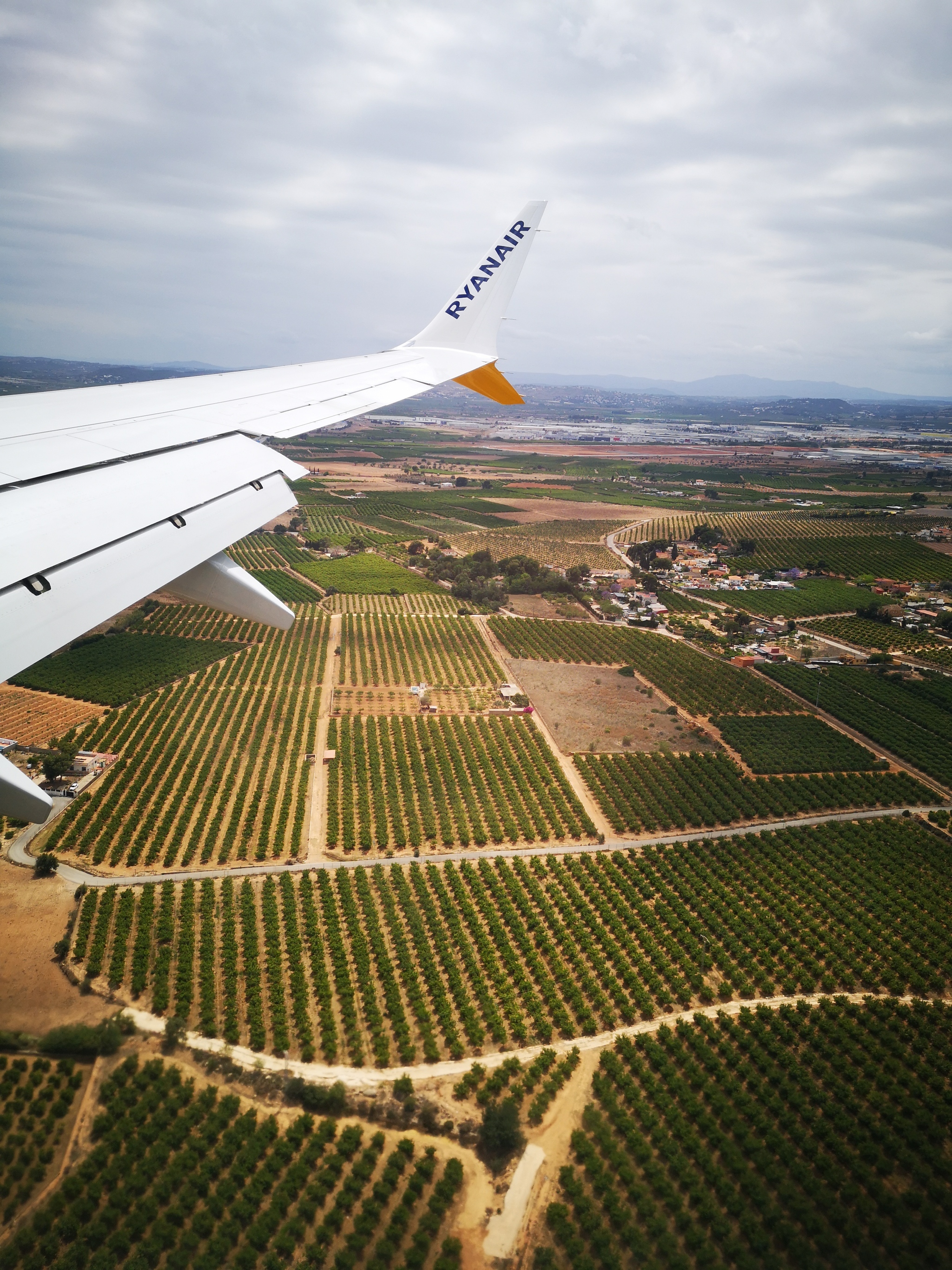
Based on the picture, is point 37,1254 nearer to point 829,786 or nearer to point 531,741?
point 531,741

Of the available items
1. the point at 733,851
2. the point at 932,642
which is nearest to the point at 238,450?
the point at 733,851

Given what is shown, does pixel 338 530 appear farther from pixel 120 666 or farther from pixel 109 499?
pixel 109 499

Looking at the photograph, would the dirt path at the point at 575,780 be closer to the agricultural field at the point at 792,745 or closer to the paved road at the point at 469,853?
the paved road at the point at 469,853

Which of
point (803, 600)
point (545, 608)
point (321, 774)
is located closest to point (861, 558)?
point (803, 600)

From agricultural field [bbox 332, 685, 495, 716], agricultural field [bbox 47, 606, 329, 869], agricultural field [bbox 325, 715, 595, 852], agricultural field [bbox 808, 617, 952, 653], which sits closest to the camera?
agricultural field [bbox 47, 606, 329, 869]

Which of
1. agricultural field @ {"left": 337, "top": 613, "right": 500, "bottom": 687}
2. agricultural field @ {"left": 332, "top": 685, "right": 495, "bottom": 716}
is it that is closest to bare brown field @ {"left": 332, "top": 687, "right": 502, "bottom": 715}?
agricultural field @ {"left": 332, "top": 685, "right": 495, "bottom": 716}

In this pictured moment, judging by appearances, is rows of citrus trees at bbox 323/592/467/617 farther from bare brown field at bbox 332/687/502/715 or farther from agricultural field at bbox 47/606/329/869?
bare brown field at bbox 332/687/502/715

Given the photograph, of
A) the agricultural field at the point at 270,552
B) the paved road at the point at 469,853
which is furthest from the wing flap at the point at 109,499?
the agricultural field at the point at 270,552
